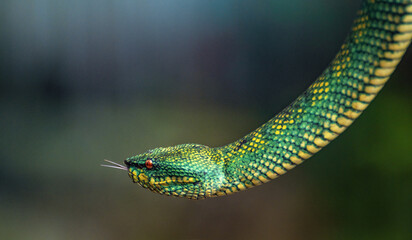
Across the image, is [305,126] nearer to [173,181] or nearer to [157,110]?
[173,181]

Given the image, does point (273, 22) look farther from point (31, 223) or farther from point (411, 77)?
point (31, 223)

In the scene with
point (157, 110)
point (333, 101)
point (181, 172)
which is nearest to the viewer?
point (333, 101)

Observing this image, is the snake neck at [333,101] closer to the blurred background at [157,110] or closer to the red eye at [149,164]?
the red eye at [149,164]

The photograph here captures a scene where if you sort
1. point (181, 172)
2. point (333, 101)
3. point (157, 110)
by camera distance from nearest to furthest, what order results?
point (333, 101)
point (181, 172)
point (157, 110)

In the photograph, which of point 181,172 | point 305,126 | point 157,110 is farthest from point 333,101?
point 157,110

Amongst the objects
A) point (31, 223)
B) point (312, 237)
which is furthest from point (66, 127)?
point (312, 237)

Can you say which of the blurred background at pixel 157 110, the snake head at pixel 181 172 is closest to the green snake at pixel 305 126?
the snake head at pixel 181 172

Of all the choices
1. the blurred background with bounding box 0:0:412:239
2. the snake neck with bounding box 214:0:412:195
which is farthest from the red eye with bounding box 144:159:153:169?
the blurred background with bounding box 0:0:412:239
